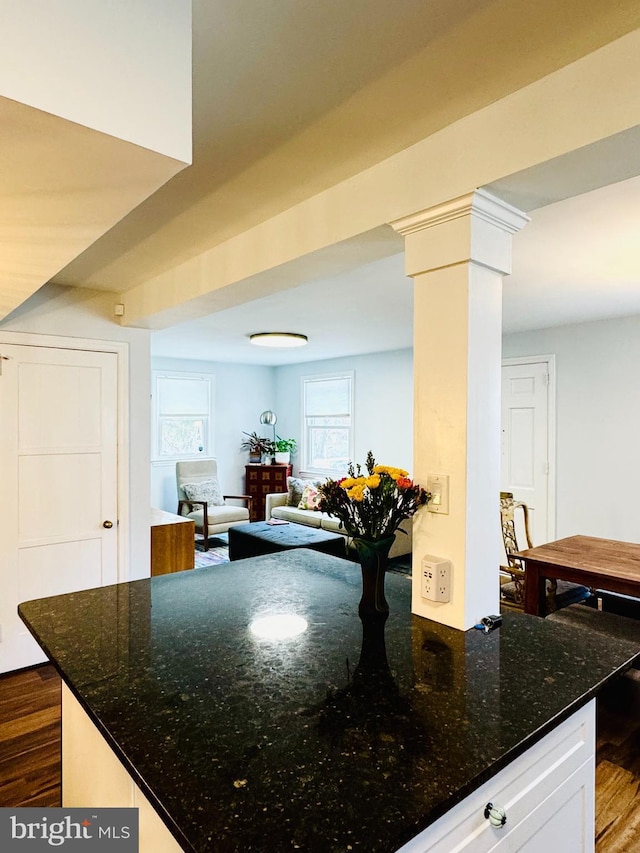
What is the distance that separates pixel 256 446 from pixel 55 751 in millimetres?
5646

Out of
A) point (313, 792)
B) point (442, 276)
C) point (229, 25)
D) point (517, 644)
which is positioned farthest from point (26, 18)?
point (517, 644)

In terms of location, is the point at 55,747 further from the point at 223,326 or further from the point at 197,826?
the point at 223,326

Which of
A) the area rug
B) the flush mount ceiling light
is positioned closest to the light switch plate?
the flush mount ceiling light

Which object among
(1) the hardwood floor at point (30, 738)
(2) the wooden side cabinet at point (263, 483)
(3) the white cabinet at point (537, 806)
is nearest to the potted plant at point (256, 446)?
(2) the wooden side cabinet at point (263, 483)

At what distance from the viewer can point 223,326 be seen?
485 centimetres

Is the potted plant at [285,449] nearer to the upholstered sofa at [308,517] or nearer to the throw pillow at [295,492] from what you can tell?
the upholstered sofa at [308,517]

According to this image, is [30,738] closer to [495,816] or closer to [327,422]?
[495,816]

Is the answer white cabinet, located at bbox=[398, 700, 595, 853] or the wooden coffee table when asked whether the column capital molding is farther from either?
the wooden coffee table

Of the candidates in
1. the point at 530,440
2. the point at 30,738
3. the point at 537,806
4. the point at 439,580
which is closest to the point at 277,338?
the point at 530,440

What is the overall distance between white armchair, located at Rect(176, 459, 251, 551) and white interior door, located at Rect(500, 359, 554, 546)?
3.29m

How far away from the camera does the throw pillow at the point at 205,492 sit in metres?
6.59

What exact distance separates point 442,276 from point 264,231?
0.91 meters

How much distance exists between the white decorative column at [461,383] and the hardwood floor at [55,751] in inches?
46.9

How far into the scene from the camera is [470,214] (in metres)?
1.42
